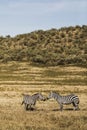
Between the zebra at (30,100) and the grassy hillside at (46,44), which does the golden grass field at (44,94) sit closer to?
the zebra at (30,100)

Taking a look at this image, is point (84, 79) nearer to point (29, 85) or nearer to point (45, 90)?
point (29, 85)

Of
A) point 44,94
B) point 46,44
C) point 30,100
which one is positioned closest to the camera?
point 30,100

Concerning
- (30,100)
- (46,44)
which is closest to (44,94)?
(30,100)

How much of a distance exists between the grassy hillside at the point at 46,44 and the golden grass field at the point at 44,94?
1497 cm

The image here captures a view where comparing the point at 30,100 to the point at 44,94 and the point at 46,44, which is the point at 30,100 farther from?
the point at 46,44

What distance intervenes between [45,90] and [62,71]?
22.2 meters

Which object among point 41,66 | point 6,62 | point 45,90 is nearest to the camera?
point 45,90

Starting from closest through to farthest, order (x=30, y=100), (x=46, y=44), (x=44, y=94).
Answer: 1. (x=30, y=100)
2. (x=44, y=94)
3. (x=46, y=44)

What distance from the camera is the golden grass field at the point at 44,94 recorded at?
2206cm

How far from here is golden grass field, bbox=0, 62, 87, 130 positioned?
22.1m

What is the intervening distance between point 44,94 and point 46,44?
67300mm

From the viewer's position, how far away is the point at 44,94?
38.2 m

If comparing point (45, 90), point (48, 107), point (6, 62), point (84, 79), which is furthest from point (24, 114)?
point (6, 62)

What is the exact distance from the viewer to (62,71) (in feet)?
209
